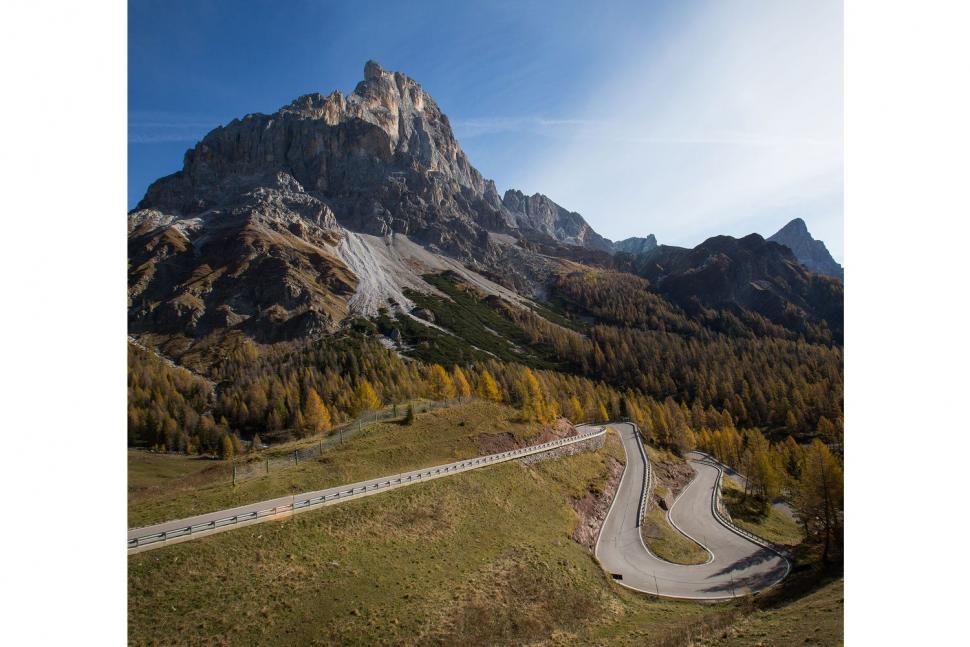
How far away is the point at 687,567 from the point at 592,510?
33.4ft

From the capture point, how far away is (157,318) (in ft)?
569

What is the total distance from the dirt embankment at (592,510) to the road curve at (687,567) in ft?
2.03

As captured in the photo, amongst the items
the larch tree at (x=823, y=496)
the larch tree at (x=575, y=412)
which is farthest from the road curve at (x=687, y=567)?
the larch tree at (x=575, y=412)

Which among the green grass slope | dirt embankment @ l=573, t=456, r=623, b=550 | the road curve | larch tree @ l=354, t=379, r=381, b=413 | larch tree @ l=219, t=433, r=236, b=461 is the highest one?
the green grass slope

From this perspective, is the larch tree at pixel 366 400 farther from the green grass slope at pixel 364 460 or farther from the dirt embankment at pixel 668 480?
the dirt embankment at pixel 668 480

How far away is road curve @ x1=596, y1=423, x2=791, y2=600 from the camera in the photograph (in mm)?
32094

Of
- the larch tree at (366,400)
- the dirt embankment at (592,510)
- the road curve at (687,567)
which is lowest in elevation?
the road curve at (687,567)

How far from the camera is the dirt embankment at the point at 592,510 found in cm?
3838

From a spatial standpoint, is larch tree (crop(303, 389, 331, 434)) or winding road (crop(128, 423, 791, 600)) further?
larch tree (crop(303, 389, 331, 434))

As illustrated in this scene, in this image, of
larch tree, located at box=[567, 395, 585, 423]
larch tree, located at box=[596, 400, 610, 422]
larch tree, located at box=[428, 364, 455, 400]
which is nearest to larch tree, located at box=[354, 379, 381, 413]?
larch tree, located at box=[428, 364, 455, 400]

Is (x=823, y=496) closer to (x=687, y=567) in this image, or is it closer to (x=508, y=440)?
(x=687, y=567)

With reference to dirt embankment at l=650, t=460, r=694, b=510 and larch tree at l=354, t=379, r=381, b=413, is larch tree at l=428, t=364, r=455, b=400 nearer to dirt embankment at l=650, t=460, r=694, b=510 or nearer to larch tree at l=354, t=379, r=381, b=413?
larch tree at l=354, t=379, r=381, b=413

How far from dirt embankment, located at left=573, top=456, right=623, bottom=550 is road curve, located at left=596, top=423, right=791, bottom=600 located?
619mm

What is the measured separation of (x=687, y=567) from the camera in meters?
35.6
